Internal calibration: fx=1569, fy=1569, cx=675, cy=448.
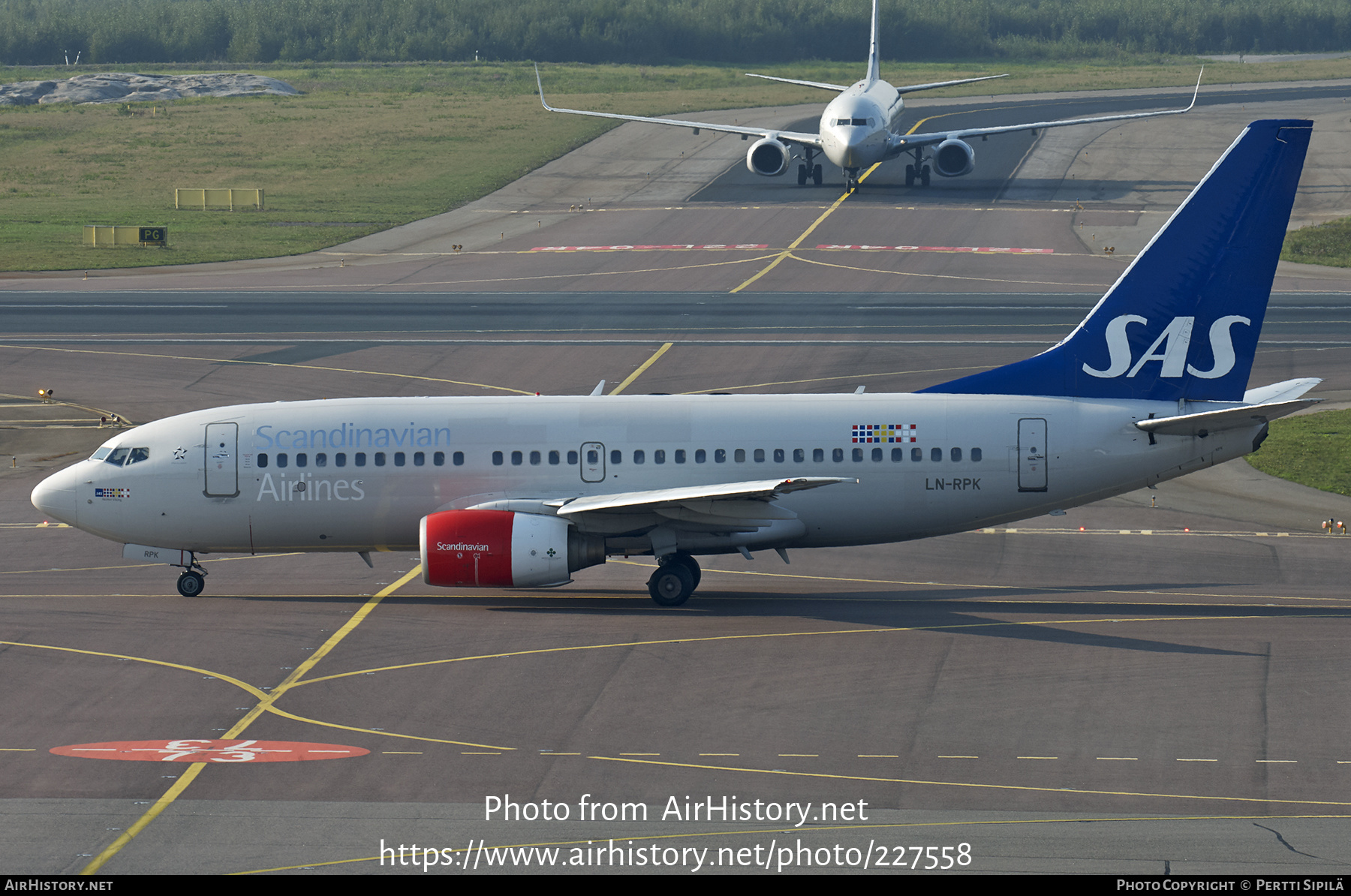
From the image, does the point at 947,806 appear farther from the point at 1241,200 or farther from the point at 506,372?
the point at 506,372

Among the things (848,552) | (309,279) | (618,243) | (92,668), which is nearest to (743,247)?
(618,243)

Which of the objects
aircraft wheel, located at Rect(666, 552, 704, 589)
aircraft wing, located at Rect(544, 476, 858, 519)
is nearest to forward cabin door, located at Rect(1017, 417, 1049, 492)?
aircraft wing, located at Rect(544, 476, 858, 519)

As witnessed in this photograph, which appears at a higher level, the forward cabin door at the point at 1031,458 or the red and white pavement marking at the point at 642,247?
the forward cabin door at the point at 1031,458

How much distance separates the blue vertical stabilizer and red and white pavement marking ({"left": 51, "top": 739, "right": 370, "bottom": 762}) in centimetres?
1641

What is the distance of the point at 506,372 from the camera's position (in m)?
56.2

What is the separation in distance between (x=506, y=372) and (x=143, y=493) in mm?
23586

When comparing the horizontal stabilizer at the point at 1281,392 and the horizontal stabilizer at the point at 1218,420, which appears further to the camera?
the horizontal stabilizer at the point at 1281,392

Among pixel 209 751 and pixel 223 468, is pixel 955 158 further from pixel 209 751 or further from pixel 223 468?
pixel 209 751

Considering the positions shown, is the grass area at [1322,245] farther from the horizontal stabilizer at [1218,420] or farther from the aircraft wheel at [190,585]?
the aircraft wheel at [190,585]

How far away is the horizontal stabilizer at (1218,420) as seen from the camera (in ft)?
101

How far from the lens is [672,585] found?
3256 centimetres

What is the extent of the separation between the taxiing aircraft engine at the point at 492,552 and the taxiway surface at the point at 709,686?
2.96 feet

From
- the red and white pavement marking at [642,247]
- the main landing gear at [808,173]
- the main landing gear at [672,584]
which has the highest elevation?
the main landing gear at [672,584]

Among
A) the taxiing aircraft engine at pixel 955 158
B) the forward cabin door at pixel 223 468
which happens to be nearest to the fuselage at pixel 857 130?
the taxiing aircraft engine at pixel 955 158
